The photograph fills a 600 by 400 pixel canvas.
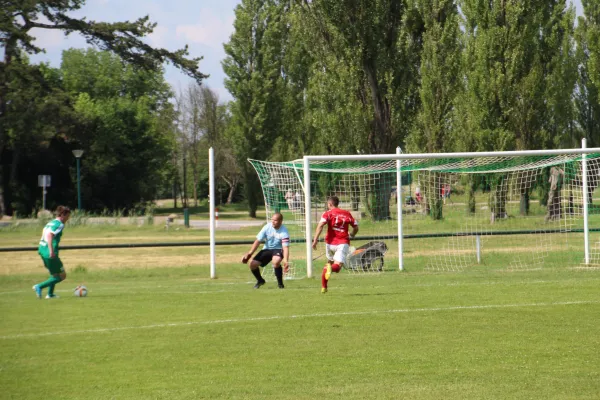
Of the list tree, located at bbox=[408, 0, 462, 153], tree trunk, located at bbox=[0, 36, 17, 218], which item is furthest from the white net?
tree trunk, located at bbox=[0, 36, 17, 218]

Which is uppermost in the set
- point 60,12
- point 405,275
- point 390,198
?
point 60,12

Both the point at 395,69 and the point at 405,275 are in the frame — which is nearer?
the point at 405,275

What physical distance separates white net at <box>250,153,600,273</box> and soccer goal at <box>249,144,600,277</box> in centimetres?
4

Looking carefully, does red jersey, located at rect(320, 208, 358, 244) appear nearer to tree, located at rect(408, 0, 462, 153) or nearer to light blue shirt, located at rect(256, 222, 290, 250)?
light blue shirt, located at rect(256, 222, 290, 250)

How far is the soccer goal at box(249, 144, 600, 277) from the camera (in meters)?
21.9

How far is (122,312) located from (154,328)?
207 centimetres

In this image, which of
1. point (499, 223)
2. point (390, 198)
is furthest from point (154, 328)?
point (499, 223)

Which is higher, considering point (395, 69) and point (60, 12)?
point (60, 12)

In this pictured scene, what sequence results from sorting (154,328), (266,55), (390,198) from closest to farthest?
(154,328), (390,198), (266,55)

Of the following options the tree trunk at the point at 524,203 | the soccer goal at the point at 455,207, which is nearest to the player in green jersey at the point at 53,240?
the soccer goal at the point at 455,207

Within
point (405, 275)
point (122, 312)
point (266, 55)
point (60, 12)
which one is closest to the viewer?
point (122, 312)

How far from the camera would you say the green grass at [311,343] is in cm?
841

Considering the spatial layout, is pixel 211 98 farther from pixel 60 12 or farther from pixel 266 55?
pixel 60 12

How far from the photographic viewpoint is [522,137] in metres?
38.7
